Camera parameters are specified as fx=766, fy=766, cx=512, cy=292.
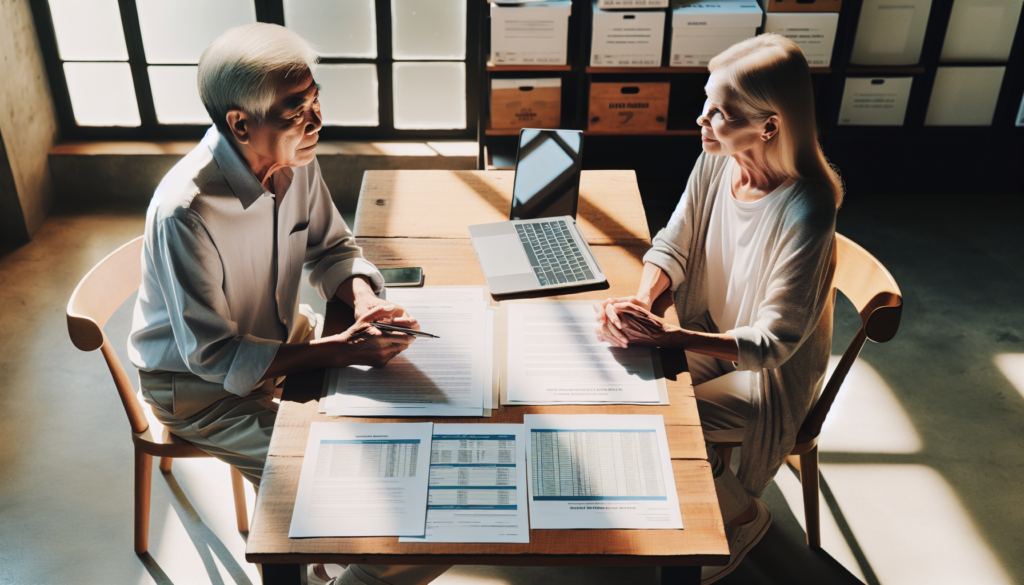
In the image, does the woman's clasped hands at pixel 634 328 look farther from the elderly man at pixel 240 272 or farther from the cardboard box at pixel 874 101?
the cardboard box at pixel 874 101

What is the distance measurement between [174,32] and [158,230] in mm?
2656

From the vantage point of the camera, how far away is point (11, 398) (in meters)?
2.63

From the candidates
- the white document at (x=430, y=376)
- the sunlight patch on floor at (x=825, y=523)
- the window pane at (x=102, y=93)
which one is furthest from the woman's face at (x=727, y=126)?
the window pane at (x=102, y=93)

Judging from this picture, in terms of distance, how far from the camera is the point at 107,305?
1763 millimetres

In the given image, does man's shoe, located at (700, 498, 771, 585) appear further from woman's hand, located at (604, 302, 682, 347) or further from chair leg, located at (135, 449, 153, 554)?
chair leg, located at (135, 449, 153, 554)

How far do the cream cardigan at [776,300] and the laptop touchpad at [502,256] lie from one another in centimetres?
32

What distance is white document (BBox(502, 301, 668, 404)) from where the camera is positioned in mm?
1444

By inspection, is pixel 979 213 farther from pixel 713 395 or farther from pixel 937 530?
pixel 713 395

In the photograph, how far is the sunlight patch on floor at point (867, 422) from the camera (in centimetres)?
250

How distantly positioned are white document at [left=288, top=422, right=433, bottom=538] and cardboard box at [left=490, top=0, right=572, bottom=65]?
2367 mm

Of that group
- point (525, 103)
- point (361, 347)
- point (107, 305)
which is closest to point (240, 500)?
point (107, 305)

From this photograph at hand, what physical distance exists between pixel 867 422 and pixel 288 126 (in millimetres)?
2102

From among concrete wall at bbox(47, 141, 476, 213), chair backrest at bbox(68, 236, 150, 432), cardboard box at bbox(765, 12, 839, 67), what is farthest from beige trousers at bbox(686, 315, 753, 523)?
concrete wall at bbox(47, 141, 476, 213)

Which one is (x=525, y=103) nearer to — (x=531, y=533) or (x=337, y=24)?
(x=337, y=24)
